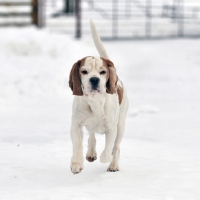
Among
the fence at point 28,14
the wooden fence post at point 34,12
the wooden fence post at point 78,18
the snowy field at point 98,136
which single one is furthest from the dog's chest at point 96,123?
the wooden fence post at point 78,18

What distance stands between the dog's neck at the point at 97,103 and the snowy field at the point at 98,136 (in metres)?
0.59

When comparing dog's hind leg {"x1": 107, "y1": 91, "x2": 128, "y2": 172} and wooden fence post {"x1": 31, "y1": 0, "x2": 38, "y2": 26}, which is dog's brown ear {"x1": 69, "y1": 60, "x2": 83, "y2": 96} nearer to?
dog's hind leg {"x1": 107, "y1": 91, "x2": 128, "y2": 172}

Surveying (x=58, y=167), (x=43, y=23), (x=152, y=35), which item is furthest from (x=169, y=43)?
(x=58, y=167)

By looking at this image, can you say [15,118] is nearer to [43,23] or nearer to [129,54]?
[129,54]

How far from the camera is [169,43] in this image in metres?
21.3

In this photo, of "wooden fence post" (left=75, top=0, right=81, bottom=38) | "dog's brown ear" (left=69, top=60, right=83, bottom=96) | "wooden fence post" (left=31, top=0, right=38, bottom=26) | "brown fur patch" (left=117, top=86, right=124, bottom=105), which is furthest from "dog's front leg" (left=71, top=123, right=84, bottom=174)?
"wooden fence post" (left=75, top=0, right=81, bottom=38)

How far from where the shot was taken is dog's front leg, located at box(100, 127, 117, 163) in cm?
546

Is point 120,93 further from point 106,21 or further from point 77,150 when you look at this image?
point 106,21

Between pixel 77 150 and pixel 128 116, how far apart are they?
4818mm

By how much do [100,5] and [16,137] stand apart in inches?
836

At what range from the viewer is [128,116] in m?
10.0

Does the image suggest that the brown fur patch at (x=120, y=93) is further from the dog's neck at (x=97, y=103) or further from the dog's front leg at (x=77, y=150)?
the dog's front leg at (x=77, y=150)

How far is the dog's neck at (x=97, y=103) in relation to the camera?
5207 mm

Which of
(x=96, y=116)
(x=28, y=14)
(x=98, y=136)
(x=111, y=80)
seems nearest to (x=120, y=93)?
(x=96, y=116)
